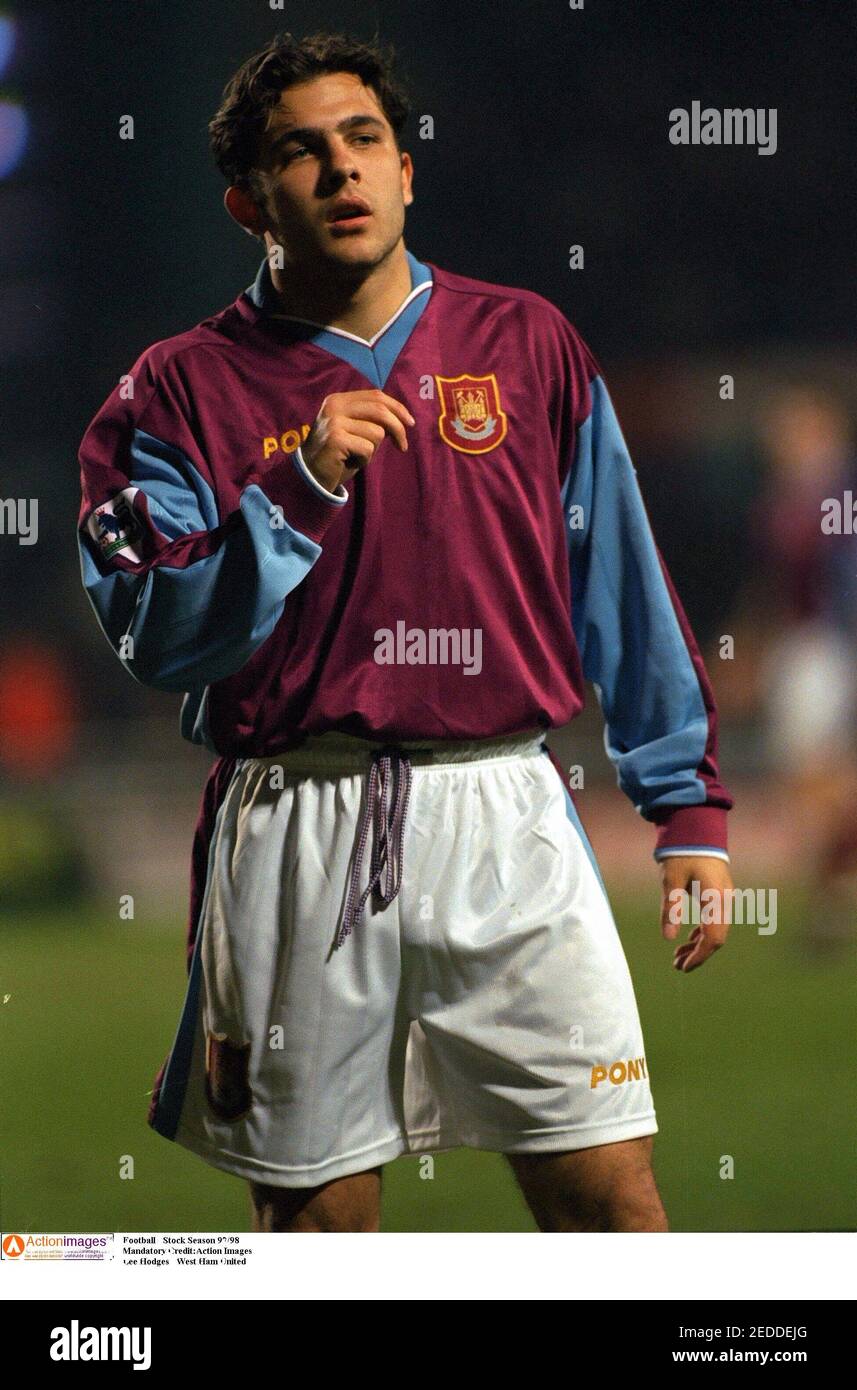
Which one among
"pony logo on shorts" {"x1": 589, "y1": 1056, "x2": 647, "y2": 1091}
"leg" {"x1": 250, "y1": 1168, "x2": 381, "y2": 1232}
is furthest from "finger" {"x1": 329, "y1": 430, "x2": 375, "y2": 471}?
"leg" {"x1": 250, "y1": 1168, "x2": 381, "y2": 1232}

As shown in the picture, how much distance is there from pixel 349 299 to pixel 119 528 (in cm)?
47

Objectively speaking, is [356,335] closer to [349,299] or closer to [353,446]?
[349,299]

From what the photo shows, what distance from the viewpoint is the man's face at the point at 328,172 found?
7.30ft

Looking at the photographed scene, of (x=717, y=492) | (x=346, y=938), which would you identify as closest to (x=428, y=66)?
(x=717, y=492)

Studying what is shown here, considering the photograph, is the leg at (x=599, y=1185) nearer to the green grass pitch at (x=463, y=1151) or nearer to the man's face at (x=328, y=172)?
the green grass pitch at (x=463, y=1151)

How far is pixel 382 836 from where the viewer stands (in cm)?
213

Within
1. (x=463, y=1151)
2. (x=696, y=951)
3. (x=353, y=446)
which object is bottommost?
(x=463, y=1151)

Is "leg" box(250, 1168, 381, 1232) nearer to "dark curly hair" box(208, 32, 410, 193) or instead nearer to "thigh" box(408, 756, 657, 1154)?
"thigh" box(408, 756, 657, 1154)

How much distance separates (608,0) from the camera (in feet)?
8.23

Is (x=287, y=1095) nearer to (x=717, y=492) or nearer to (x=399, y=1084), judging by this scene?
(x=399, y=1084)

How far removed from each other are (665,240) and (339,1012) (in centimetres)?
132

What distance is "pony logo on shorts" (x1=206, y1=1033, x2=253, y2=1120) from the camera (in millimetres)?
2189

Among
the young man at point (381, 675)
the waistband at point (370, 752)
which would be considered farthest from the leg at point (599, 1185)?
the waistband at point (370, 752)

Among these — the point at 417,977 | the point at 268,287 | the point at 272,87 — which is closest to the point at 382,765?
the point at 417,977
